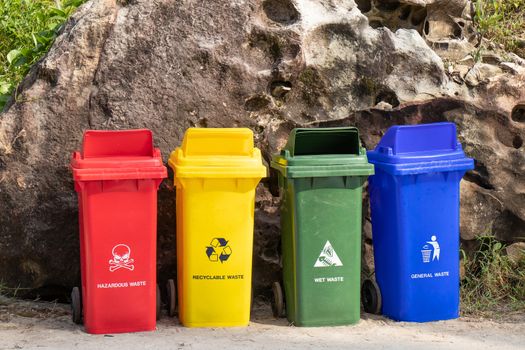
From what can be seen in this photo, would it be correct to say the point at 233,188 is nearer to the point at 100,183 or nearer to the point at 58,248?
Answer: the point at 100,183

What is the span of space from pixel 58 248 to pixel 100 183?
97cm

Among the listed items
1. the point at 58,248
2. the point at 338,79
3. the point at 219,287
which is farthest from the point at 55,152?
the point at 338,79

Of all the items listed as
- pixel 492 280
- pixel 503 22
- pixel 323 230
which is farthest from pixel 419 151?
pixel 503 22

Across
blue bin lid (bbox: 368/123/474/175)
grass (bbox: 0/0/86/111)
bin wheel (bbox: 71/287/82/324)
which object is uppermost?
grass (bbox: 0/0/86/111)

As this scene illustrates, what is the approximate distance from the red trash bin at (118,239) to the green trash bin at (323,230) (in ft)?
2.88

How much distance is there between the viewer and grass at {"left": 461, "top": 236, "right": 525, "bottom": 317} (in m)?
5.97

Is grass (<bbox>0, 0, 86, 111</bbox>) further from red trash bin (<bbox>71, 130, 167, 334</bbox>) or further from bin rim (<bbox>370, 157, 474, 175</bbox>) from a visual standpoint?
bin rim (<bbox>370, 157, 474, 175</bbox>)

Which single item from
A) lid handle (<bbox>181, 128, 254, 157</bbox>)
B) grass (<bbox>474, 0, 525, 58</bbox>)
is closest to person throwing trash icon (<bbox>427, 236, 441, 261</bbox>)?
lid handle (<bbox>181, 128, 254, 157</bbox>)

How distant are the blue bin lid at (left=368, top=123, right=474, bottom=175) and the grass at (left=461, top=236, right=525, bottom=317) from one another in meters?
1.00

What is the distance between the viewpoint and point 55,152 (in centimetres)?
574

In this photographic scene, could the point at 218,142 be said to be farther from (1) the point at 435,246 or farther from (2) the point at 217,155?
(1) the point at 435,246

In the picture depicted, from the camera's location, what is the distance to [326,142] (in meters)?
5.58

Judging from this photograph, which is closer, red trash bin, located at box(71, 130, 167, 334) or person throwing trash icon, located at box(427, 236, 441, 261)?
red trash bin, located at box(71, 130, 167, 334)

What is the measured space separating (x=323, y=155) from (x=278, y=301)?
1.04m
